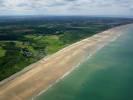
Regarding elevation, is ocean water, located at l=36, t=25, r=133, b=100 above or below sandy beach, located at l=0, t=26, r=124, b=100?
below

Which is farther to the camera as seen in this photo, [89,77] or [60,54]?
[60,54]

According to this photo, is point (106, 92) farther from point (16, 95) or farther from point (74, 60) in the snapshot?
point (74, 60)

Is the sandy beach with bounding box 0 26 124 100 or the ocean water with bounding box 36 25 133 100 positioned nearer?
the ocean water with bounding box 36 25 133 100

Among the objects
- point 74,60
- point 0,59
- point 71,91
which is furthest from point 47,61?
point 71,91

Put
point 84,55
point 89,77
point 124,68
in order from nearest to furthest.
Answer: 1. point 89,77
2. point 124,68
3. point 84,55

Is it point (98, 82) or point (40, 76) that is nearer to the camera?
point (98, 82)

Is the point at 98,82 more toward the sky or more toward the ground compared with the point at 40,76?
more toward the ground

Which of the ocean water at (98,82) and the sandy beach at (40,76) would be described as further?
the sandy beach at (40,76)

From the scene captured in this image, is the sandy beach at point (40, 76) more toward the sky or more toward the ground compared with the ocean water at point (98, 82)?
more toward the sky
